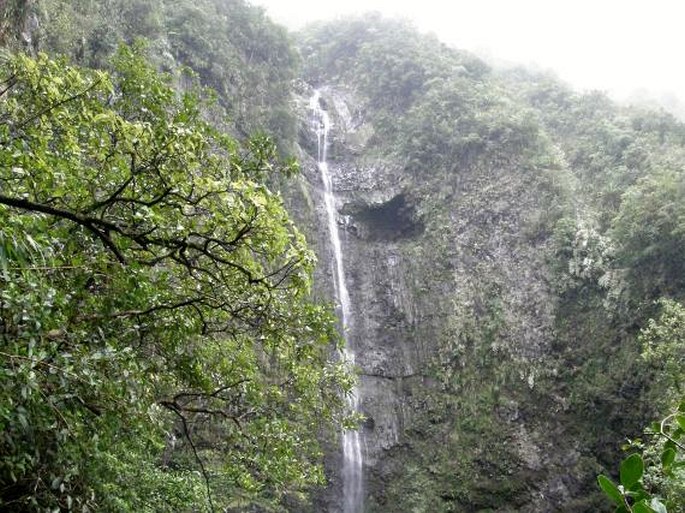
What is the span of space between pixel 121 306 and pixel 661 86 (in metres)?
45.1

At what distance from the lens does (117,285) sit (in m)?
4.27

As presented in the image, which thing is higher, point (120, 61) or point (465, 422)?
point (120, 61)

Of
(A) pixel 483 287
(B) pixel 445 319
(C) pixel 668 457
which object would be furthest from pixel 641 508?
(A) pixel 483 287

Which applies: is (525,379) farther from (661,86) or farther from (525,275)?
(661,86)

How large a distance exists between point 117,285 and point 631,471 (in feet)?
12.9

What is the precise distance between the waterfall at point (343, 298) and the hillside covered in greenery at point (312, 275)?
1.31ft

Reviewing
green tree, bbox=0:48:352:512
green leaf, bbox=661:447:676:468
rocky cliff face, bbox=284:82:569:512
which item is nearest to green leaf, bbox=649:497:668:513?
green leaf, bbox=661:447:676:468

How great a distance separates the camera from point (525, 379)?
17547 millimetres

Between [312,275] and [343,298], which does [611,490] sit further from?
[343,298]

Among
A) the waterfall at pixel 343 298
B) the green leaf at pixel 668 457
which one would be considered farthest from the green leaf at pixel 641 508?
the waterfall at pixel 343 298

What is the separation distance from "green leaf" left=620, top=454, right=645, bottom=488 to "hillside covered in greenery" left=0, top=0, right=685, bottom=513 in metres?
0.01

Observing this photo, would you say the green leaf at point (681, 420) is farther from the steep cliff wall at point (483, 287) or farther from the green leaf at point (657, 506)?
the steep cliff wall at point (483, 287)

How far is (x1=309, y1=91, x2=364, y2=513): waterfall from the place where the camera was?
17592 millimetres

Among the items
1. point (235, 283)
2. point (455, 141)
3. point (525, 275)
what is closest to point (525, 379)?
point (525, 275)
